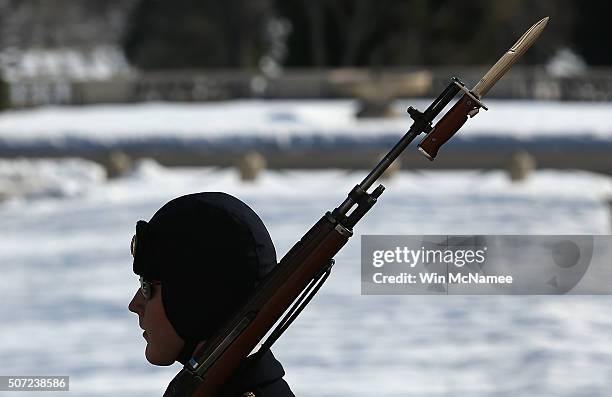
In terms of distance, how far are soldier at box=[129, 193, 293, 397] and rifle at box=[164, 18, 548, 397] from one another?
0.03 metres

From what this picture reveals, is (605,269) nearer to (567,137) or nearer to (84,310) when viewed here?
(84,310)

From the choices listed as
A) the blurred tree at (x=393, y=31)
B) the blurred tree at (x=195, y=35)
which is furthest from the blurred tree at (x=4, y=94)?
the blurred tree at (x=195, y=35)

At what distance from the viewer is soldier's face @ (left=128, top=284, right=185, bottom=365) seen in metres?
2.98

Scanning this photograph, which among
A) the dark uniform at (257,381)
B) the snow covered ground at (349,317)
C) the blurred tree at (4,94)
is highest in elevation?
the blurred tree at (4,94)

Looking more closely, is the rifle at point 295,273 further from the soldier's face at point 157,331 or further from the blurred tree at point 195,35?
the blurred tree at point 195,35

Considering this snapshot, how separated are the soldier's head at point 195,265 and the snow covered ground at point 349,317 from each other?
706cm

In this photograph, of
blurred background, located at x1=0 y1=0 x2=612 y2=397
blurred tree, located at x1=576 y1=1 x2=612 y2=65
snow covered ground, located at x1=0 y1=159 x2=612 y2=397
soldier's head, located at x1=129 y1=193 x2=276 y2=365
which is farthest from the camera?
blurred tree, located at x1=576 y1=1 x2=612 y2=65

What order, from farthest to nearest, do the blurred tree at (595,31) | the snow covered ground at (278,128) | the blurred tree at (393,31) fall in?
the blurred tree at (595,31) < the blurred tree at (393,31) < the snow covered ground at (278,128)

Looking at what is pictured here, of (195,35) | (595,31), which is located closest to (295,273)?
(595,31)

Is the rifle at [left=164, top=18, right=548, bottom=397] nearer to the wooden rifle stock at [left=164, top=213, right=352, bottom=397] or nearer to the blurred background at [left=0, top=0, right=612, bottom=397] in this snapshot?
the wooden rifle stock at [left=164, top=213, right=352, bottom=397]

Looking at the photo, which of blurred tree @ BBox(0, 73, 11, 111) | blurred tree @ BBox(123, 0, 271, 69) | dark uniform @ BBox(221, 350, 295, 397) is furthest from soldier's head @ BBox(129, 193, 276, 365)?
blurred tree @ BBox(123, 0, 271, 69)

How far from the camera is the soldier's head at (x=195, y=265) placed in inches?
114

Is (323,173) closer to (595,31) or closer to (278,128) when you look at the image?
(278,128)

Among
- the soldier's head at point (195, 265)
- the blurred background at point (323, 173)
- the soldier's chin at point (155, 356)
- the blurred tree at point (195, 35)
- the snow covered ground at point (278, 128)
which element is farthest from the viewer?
the blurred tree at point (195, 35)
